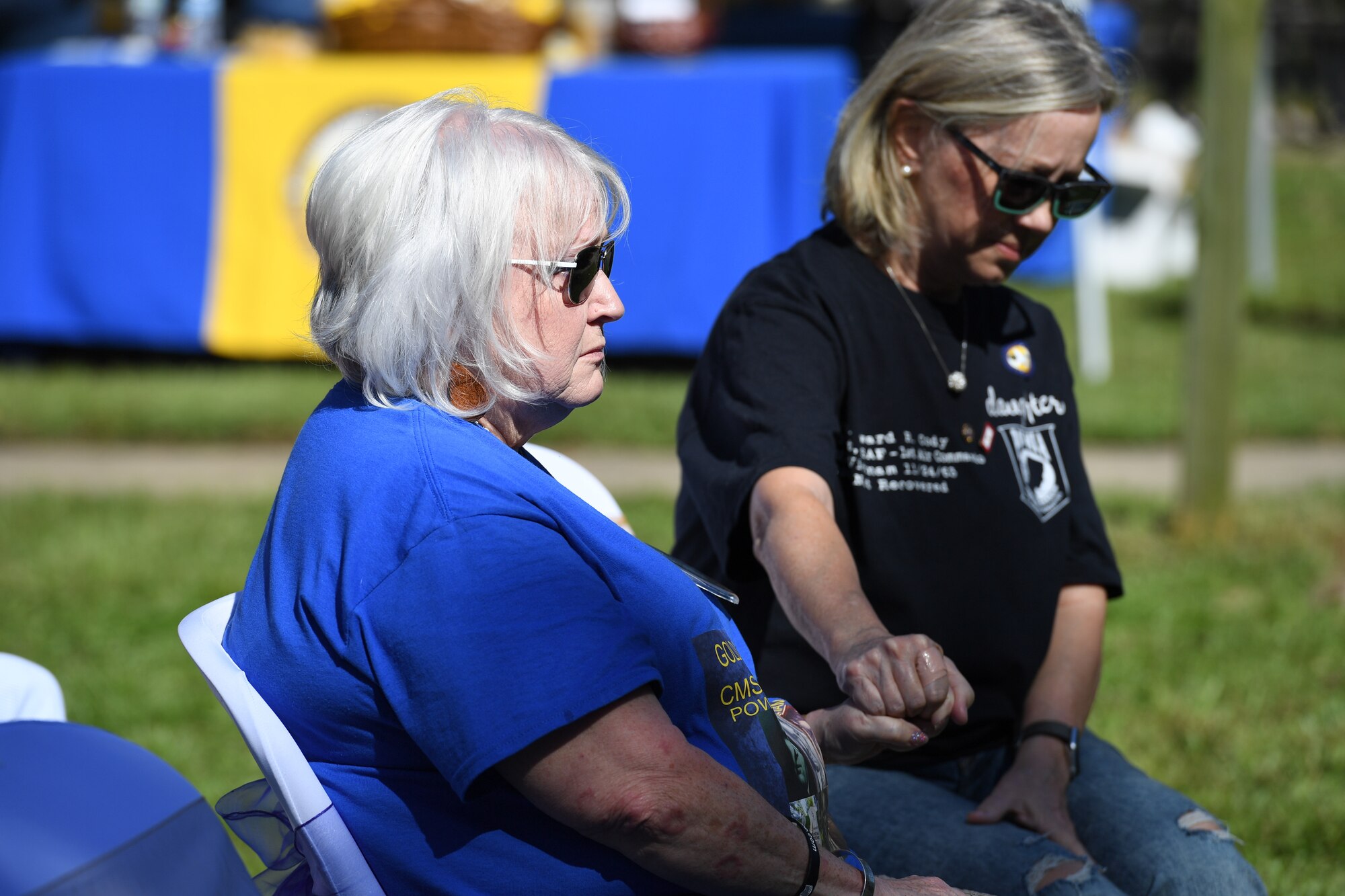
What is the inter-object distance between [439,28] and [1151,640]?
4740 mm

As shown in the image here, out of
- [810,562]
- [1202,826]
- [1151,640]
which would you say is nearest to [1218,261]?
[1151,640]

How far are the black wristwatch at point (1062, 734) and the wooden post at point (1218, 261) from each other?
303cm

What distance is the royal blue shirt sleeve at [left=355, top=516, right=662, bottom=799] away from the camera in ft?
4.13

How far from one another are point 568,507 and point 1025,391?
40.9 inches

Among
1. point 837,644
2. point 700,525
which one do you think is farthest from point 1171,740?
point 837,644

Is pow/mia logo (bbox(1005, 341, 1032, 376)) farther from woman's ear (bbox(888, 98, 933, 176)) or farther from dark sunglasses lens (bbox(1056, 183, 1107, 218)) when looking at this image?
woman's ear (bbox(888, 98, 933, 176))

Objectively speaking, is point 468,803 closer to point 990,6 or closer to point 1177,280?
point 990,6

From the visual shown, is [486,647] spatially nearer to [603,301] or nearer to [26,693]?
[603,301]

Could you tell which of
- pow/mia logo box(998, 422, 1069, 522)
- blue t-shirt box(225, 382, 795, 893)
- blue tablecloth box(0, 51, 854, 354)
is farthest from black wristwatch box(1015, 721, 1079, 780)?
blue tablecloth box(0, 51, 854, 354)

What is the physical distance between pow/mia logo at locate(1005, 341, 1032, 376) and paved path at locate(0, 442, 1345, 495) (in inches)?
124

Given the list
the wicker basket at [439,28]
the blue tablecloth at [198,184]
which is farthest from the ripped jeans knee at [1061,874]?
the wicker basket at [439,28]

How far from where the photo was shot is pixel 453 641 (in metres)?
1.27

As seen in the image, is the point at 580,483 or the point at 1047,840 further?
the point at 580,483

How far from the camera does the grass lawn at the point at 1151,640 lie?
3.17 metres
